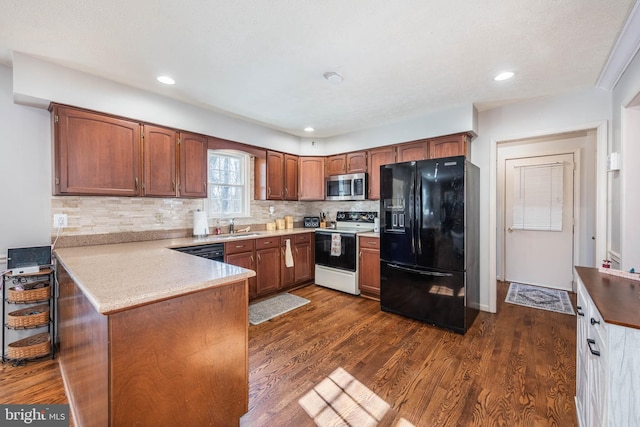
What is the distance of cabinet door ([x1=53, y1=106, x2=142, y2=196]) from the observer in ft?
7.66

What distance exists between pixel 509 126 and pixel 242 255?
358 cm

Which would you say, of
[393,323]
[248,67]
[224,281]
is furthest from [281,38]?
[393,323]

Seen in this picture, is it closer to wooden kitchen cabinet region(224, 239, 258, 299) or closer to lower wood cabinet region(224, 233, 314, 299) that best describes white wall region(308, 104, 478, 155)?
lower wood cabinet region(224, 233, 314, 299)

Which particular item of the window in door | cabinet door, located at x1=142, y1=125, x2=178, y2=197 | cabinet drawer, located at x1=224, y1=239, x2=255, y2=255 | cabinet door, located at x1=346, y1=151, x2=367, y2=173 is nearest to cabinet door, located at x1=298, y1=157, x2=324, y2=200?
cabinet door, located at x1=346, y1=151, x2=367, y2=173

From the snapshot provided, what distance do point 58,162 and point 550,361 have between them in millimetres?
4509

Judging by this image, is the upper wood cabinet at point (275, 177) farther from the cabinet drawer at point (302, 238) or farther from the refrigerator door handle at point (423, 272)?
the refrigerator door handle at point (423, 272)

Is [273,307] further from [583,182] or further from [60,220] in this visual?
[583,182]

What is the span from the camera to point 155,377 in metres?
1.14

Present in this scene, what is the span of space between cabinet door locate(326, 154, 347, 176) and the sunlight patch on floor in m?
3.11

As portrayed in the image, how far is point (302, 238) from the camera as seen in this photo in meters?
Answer: 4.22

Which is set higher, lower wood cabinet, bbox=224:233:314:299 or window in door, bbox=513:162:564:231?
window in door, bbox=513:162:564:231

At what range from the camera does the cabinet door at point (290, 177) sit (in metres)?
4.39

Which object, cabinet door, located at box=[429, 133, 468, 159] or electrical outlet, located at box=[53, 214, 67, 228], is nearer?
electrical outlet, located at box=[53, 214, 67, 228]

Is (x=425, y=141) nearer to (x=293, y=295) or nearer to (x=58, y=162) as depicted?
(x=293, y=295)
